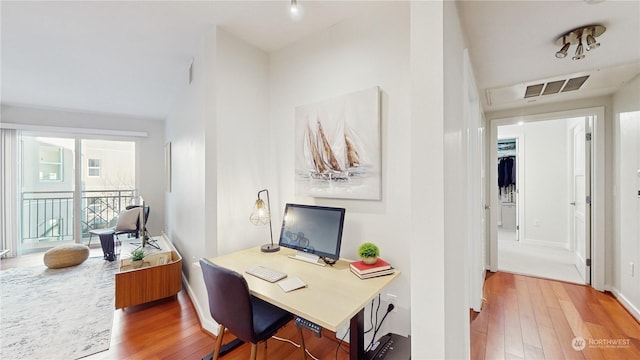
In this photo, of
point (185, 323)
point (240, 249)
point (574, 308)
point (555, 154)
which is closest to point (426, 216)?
point (240, 249)

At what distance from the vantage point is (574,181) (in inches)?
150

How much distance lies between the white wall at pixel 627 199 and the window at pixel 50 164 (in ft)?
25.9

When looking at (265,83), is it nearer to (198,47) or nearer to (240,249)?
(198,47)

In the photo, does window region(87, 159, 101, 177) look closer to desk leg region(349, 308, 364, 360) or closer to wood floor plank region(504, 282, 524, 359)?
desk leg region(349, 308, 364, 360)

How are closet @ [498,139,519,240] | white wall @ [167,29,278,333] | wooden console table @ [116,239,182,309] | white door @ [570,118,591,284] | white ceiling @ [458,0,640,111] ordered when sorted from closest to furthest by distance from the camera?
1. white ceiling @ [458,0,640,111]
2. white wall @ [167,29,278,333]
3. wooden console table @ [116,239,182,309]
4. white door @ [570,118,591,284]
5. closet @ [498,139,519,240]

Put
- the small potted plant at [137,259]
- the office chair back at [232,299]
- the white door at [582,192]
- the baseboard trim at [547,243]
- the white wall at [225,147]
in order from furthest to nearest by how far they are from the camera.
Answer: the baseboard trim at [547,243] → the white door at [582,192] → the small potted plant at [137,259] → the white wall at [225,147] → the office chair back at [232,299]

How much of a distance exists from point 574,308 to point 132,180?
695 cm

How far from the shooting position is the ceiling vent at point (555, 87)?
2.42 m

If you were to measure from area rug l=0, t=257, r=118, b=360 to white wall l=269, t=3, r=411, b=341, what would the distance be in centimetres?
206

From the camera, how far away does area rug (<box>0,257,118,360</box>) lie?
192cm

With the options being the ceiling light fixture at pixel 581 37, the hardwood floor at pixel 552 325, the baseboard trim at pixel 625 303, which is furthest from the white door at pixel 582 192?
the ceiling light fixture at pixel 581 37

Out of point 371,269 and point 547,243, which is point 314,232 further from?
point 547,243

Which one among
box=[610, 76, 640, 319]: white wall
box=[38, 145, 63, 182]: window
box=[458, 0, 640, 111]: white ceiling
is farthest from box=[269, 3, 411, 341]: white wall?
box=[38, 145, 63, 182]: window

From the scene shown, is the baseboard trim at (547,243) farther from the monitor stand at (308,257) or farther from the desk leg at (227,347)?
the desk leg at (227,347)
